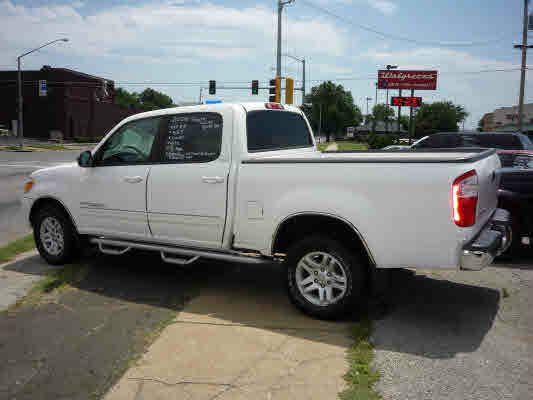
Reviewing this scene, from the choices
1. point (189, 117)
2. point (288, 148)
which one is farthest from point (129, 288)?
point (288, 148)

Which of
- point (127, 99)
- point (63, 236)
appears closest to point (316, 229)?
point (63, 236)

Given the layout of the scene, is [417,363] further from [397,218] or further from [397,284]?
[397,284]

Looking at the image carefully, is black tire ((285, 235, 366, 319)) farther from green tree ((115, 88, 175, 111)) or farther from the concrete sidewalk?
green tree ((115, 88, 175, 111))

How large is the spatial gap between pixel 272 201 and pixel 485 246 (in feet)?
5.98

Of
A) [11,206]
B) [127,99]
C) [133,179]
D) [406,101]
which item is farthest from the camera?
[127,99]

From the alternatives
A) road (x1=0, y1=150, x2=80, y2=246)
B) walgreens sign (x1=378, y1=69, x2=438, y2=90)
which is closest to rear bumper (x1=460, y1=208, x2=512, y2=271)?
road (x1=0, y1=150, x2=80, y2=246)

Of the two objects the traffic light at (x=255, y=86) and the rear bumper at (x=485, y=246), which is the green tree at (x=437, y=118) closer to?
the traffic light at (x=255, y=86)

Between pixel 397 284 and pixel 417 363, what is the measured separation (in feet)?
6.58

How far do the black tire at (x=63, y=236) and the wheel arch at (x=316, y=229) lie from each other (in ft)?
9.60

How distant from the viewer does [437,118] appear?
117m

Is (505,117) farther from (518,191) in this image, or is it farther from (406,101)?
(518,191)

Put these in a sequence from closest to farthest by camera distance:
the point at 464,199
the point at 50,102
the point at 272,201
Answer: the point at 464,199 → the point at 272,201 → the point at 50,102

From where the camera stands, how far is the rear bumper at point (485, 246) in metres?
3.95

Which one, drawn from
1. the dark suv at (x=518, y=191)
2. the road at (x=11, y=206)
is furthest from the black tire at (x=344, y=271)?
the road at (x=11, y=206)
